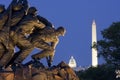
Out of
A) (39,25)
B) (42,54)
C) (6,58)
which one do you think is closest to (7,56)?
(6,58)

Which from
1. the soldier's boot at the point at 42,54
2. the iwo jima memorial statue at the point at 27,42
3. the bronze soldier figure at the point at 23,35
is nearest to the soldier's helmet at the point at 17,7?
the iwo jima memorial statue at the point at 27,42

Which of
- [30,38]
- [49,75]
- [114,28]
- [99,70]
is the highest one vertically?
[114,28]

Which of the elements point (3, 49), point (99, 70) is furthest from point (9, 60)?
point (99, 70)

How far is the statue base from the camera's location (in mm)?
18688

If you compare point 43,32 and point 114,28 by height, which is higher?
point 114,28

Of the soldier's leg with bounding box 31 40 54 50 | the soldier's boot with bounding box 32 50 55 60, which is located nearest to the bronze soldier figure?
the soldier's leg with bounding box 31 40 54 50

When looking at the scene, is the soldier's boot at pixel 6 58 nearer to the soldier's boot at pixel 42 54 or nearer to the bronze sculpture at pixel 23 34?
the bronze sculpture at pixel 23 34

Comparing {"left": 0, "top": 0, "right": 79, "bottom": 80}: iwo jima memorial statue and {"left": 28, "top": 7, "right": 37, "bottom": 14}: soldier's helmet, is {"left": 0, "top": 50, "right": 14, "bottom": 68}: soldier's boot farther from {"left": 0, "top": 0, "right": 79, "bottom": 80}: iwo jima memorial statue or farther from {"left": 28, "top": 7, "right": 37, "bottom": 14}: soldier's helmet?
{"left": 28, "top": 7, "right": 37, "bottom": 14}: soldier's helmet

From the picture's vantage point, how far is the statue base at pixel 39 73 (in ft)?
61.3

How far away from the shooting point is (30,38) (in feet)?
66.3

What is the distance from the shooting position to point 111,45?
4328cm

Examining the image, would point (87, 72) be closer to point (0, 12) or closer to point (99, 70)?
point (99, 70)

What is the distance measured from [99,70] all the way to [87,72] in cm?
209

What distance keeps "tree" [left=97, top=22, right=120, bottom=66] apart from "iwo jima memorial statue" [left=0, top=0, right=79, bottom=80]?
22.5 m
